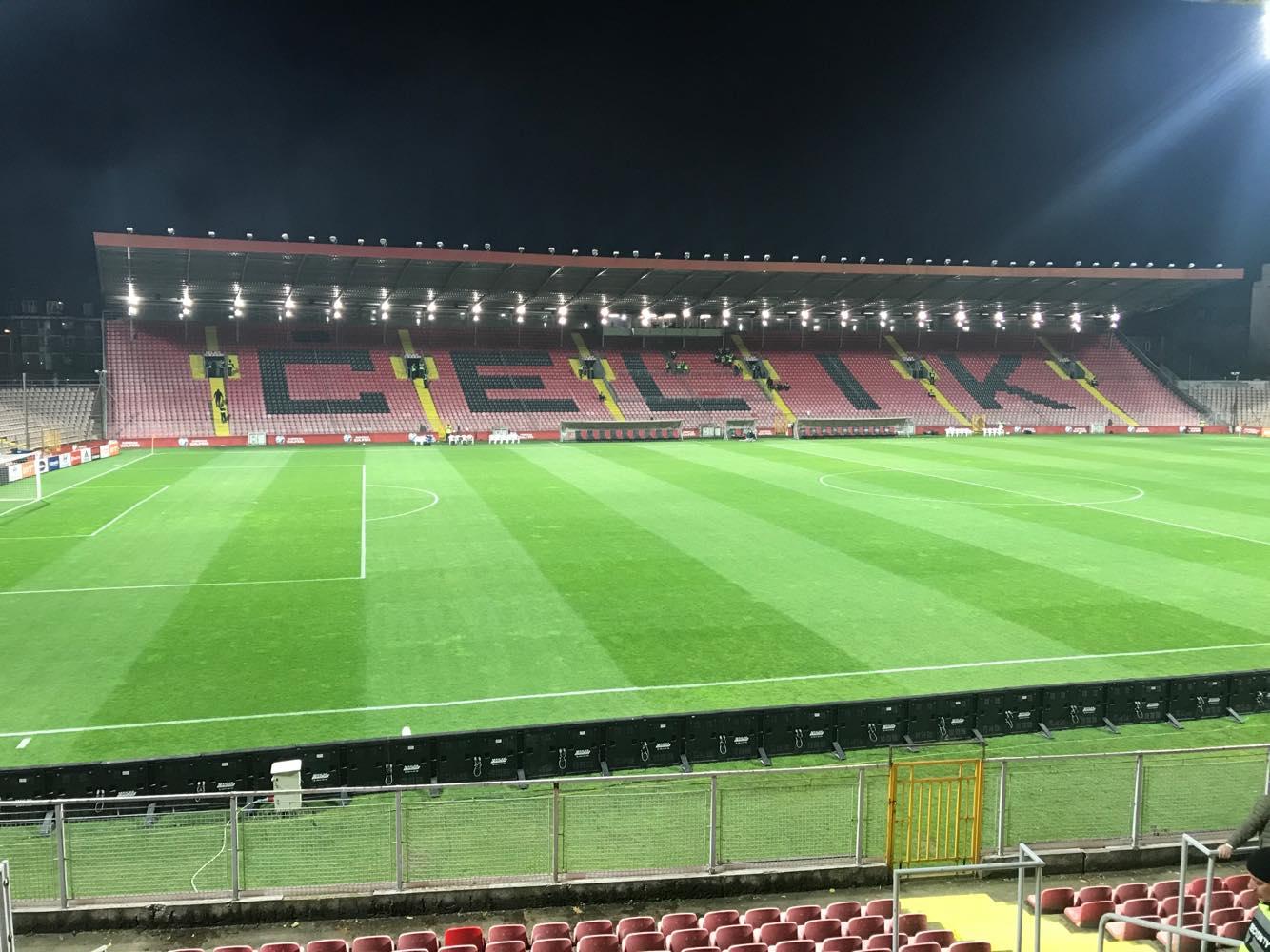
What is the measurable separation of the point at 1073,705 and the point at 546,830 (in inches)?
332

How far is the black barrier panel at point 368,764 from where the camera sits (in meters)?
11.2

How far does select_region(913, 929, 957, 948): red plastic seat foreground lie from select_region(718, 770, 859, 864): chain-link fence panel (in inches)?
73.0

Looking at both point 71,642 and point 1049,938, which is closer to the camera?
point 1049,938

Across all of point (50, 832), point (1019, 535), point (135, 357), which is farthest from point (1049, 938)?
point (135, 357)

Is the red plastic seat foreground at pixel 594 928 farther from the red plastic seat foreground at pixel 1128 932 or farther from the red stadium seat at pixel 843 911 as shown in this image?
the red plastic seat foreground at pixel 1128 932

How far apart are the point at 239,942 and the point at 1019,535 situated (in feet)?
78.5

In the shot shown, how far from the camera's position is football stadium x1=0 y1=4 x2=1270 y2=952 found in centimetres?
791

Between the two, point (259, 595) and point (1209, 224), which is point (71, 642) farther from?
point (1209, 224)

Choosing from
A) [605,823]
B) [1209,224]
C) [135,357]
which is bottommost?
[605,823]

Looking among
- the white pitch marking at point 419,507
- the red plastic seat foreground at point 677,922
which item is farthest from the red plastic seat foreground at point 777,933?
the white pitch marking at point 419,507

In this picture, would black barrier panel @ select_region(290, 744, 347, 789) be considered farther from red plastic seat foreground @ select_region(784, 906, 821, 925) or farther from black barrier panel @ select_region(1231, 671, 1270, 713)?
black barrier panel @ select_region(1231, 671, 1270, 713)

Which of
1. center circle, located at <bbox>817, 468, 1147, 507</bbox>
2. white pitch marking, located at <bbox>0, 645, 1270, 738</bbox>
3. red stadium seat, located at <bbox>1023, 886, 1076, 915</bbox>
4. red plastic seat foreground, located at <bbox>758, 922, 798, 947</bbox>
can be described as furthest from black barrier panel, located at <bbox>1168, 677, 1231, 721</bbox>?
center circle, located at <bbox>817, 468, 1147, 507</bbox>

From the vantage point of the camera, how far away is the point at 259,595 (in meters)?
20.2

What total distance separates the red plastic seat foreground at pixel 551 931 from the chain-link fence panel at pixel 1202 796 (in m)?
6.03
